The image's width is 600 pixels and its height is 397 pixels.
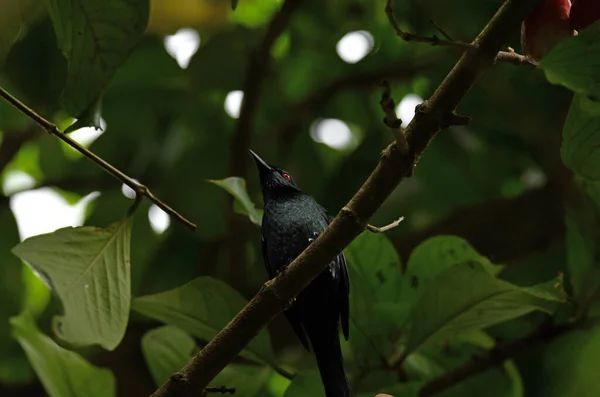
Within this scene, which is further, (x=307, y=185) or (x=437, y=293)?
(x=307, y=185)

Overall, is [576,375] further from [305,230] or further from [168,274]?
[168,274]

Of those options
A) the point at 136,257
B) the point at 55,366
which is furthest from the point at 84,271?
the point at 136,257

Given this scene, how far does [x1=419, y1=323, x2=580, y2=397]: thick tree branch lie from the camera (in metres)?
1.27

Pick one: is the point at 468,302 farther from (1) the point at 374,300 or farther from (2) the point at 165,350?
(2) the point at 165,350

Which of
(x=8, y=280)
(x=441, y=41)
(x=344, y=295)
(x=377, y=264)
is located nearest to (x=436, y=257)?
(x=377, y=264)

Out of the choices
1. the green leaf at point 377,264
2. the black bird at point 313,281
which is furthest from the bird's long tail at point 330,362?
the green leaf at point 377,264

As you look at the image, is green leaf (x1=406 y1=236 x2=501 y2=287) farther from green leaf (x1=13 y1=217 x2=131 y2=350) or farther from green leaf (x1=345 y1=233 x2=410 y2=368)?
green leaf (x1=13 y1=217 x2=131 y2=350)

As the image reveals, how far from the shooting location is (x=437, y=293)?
3.63 ft

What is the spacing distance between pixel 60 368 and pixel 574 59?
2.69 ft

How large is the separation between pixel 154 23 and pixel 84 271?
85 centimetres

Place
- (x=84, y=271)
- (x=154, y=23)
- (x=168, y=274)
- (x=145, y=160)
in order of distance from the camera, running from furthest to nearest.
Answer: (x=145, y=160) < (x=168, y=274) < (x=154, y=23) < (x=84, y=271)

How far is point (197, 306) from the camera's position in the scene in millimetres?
1108

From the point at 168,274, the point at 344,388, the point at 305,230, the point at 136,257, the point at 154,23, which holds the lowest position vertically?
the point at 168,274

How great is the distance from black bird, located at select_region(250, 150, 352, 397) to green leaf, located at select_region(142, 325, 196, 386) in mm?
195
